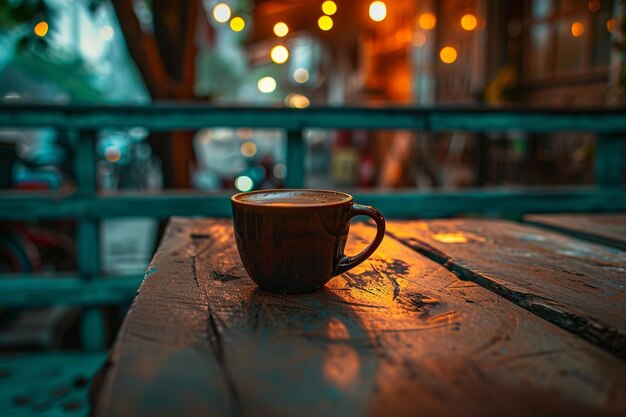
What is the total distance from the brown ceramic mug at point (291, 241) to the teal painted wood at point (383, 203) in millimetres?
1503

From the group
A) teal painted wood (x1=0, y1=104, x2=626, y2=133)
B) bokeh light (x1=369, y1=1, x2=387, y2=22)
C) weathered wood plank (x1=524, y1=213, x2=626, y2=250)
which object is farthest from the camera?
bokeh light (x1=369, y1=1, x2=387, y2=22)

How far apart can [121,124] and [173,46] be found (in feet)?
4.65

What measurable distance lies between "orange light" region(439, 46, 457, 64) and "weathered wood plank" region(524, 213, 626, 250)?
685 centimetres

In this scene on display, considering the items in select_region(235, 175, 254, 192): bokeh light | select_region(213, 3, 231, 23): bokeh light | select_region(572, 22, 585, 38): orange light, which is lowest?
select_region(235, 175, 254, 192): bokeh light

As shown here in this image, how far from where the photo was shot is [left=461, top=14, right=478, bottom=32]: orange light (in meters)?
7.22

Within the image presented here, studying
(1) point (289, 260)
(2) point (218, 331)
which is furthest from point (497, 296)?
(2) point (218, 331)

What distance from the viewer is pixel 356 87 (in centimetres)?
1293

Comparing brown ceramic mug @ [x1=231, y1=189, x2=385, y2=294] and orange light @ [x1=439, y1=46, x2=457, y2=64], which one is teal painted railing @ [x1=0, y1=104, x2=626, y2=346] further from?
orange light @ [x1=439, y1=46, x2=457, y2=64]

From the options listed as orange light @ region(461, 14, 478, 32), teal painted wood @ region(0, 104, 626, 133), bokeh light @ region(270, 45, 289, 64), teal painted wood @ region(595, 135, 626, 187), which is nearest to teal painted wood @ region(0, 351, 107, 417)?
teal painted wood @ region(0, 104, 626, 133)

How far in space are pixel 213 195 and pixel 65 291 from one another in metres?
0.74

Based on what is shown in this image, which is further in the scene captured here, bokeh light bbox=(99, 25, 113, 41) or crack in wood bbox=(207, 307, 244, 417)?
bokeh light bbox=(99, 25, 113, 41)

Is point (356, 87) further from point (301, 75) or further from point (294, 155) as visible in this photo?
point (301, 75)

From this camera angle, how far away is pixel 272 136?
29844 millimetres

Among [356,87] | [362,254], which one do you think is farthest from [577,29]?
[356,87]
